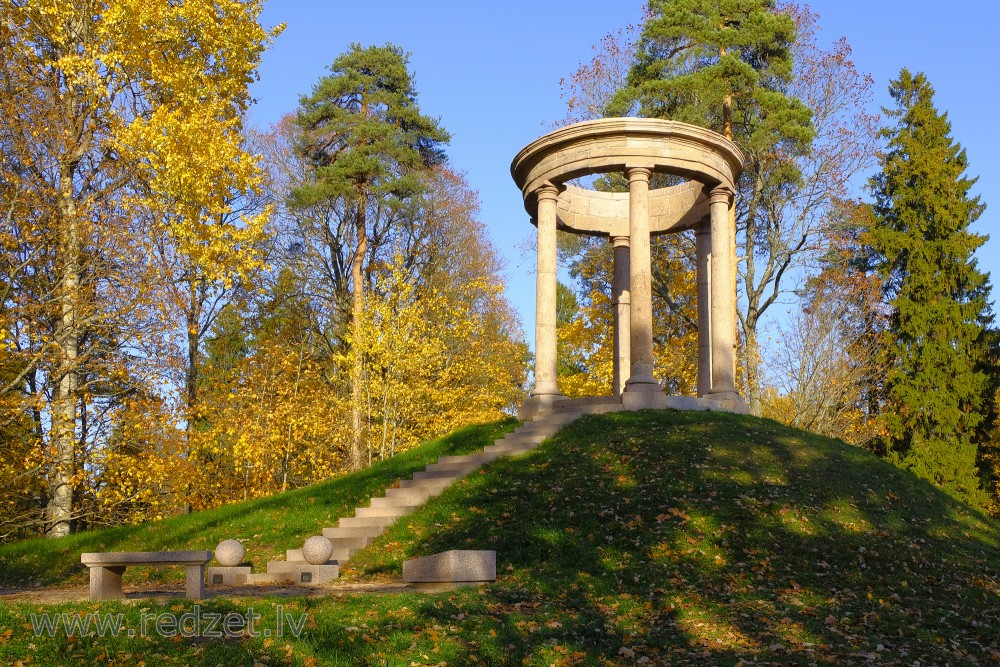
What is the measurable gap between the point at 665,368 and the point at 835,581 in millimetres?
18165

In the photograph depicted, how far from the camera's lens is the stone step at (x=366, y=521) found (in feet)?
55.3

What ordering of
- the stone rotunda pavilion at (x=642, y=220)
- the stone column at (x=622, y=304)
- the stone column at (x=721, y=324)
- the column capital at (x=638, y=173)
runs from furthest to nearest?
the stone column at (x=622, y=304)
the stone column at (x=721, y=324)
the column capital at (x=638, y=173)
the stone rotunda pavilion at (x=642, y=220)

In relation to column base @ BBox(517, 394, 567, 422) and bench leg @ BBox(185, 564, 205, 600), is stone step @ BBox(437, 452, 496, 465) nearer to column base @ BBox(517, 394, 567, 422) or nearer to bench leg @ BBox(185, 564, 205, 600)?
column base @ BBox(517, 394, 567, 422)

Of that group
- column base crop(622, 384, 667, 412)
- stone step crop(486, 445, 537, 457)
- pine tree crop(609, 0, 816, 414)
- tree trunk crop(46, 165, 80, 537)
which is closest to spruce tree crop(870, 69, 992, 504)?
pine tree crop(609, 0, 816, 414)

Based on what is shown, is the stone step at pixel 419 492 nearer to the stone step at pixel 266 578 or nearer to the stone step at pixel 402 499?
the stone step at pixel 402 499

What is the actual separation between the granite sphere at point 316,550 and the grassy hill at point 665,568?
584mm

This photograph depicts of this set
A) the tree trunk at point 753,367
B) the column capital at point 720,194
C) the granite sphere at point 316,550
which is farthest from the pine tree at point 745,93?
the granite sphere at point 316,550

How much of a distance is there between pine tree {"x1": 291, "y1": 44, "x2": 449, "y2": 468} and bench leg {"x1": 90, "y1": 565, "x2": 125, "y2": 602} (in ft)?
59.6

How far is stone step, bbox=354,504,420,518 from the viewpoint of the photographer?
17.2 metres

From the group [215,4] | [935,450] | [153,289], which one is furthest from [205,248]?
[935,450]

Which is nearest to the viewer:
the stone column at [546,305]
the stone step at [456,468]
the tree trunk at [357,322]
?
the stone step at [456,468]

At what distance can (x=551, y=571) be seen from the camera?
12656 millimetres

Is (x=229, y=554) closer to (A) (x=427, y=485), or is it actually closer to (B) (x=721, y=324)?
(A) (x=427, y=485)

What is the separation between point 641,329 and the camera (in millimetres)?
21031
